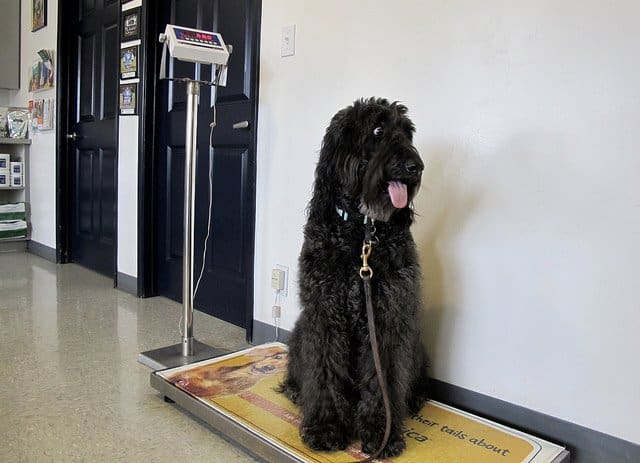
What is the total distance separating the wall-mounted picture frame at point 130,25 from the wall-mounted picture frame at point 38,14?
159 cm

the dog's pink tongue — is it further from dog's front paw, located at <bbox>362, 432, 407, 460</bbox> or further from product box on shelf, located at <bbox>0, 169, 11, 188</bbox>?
product box on shelf, located at <bbox>0, 169, 11, 188</bbox>

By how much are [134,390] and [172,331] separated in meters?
0.76

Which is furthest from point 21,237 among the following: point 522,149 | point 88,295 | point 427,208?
point 522,149

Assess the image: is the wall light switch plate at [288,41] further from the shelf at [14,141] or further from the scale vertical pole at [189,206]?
the shelf at [14,141]

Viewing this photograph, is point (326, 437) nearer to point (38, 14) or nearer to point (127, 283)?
point (127, 283)

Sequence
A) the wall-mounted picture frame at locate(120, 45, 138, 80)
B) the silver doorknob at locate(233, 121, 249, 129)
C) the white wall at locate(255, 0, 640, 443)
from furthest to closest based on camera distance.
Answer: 1. the wall-mounted picture frame at locate(120, 45, 138, 80)
2. the silver doorknob at locate(233, 121, 249, 129)
3. the white wall at locate(255, 0, 640, 443)

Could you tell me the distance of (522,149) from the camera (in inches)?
68.3

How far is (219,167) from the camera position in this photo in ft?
10.0

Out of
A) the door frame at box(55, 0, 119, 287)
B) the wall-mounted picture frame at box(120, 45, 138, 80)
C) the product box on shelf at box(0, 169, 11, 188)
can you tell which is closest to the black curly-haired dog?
the wall-mounted picture frame at box(120, 45, 138, 80)

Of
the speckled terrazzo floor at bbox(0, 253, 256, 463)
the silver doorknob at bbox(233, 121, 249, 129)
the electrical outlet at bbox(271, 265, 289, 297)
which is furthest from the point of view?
the silver doorknob at bbox(233, 121, 249, 129)

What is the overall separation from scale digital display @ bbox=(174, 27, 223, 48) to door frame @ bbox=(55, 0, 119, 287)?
280 cm

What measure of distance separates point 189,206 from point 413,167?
4.20 feet

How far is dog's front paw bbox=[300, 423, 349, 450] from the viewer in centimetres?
155

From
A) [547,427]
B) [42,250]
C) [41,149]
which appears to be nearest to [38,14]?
[41,149]
